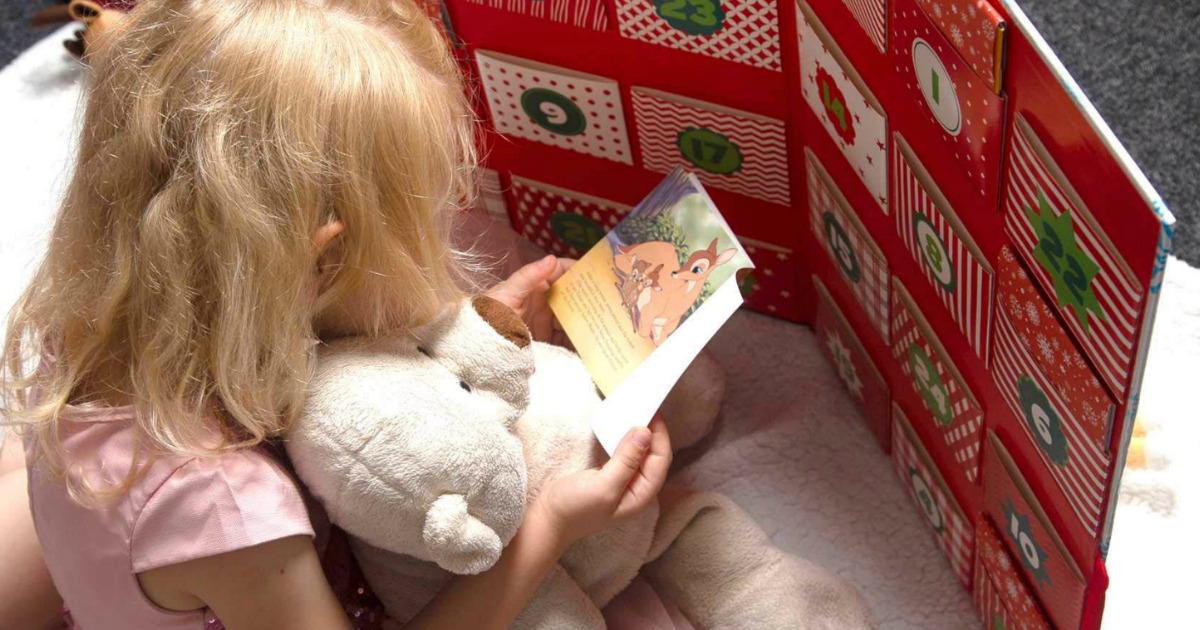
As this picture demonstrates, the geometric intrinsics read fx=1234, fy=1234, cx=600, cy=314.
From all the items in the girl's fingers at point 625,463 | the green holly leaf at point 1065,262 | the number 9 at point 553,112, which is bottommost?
the girl's fingers at point 625,463

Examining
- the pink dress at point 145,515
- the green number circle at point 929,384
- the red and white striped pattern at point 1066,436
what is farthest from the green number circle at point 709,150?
the pink dress at point 145,515

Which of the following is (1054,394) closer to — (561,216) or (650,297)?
(650,297)

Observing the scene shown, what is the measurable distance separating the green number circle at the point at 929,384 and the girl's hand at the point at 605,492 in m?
0.20

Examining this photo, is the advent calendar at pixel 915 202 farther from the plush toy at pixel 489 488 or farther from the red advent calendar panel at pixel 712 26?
the plush toy at pixel 489 488

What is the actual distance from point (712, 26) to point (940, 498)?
0.41 metres

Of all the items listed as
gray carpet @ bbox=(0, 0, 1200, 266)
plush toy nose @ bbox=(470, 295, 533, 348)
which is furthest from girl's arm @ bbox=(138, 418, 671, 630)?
gray carpet @ bbox=(0, 0, 1200, 266)

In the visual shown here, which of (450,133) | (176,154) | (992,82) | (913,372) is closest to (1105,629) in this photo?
(913,372)

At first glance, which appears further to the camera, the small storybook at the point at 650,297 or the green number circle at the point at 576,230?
the green number circle at the point at 576,230

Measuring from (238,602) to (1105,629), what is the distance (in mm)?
660

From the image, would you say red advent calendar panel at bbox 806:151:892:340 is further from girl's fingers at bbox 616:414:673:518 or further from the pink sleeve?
the pink sleeve

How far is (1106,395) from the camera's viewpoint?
24.9 inches

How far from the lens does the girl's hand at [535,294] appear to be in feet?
3.34

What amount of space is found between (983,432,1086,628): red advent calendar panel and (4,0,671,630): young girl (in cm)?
41

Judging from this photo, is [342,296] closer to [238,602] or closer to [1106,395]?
[238,602]
